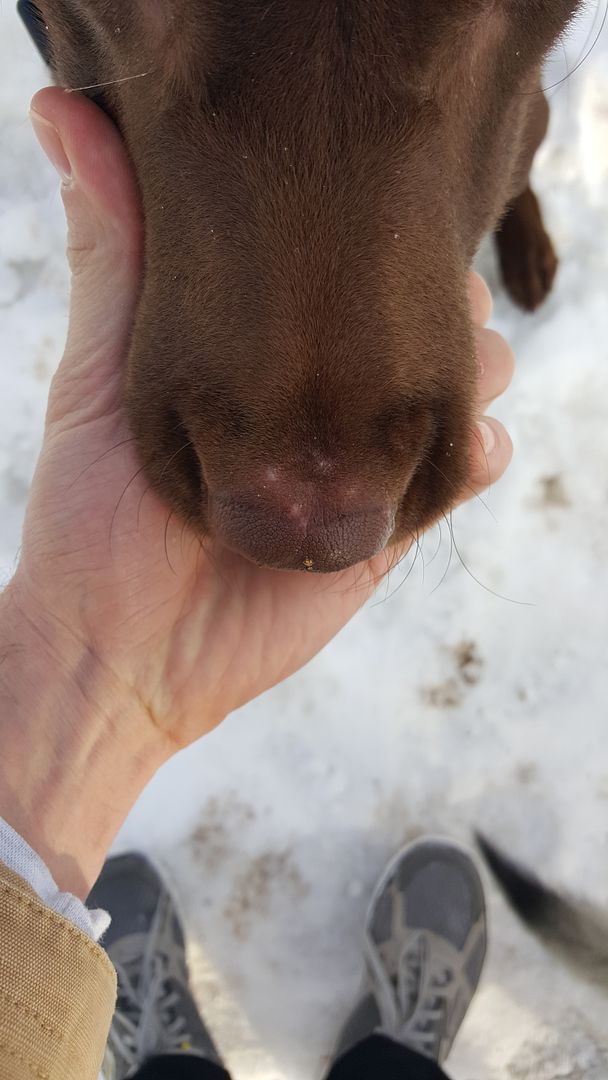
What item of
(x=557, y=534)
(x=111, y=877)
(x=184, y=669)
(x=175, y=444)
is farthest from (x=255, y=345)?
(x=111, y=877)

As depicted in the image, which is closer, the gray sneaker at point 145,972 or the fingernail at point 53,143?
the fingernail at point 53,143

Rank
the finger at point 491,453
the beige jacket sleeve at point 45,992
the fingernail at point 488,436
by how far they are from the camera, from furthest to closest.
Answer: the fingernail at point 488,436
the finger at point 491,453
the beige jacket sleeve at point 45,992

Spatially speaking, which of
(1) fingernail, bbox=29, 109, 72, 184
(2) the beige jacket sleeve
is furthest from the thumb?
(2) the beige jacket sleeve

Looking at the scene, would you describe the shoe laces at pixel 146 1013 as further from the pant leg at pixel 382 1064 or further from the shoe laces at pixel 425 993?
the shoe laces at pixel 425 993

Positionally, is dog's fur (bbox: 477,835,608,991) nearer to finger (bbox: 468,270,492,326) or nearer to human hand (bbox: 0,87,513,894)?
human hand (bbox: 0,87,513,894)

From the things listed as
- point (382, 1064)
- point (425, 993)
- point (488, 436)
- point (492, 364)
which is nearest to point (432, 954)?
point (425, 993)

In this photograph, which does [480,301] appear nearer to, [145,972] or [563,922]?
[563,922]

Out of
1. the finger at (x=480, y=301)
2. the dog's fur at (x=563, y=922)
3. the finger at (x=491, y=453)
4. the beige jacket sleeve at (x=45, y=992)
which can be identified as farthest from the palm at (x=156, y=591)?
the dog's fur at (x=563, y=922)
